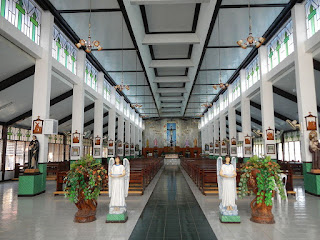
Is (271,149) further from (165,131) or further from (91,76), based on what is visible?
(165,131)

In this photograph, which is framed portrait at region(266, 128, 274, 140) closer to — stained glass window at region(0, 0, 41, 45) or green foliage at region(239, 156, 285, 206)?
green foliage at region(239, 156, 285, 206)

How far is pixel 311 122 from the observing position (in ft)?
29.9

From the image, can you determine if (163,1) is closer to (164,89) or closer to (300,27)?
(300,27)

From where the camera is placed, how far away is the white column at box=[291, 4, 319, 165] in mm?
9273

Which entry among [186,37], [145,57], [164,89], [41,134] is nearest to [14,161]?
[41,134]

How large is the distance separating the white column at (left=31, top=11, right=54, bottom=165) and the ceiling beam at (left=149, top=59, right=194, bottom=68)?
7616 millimetres

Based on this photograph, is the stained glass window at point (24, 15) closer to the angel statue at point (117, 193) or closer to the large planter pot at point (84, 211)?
the angel statue at point (117, 193)

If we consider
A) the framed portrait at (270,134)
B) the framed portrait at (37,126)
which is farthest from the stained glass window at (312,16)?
the framed portrait at (37,126)

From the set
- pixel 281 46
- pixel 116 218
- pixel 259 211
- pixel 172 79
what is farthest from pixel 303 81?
pixel 172 79

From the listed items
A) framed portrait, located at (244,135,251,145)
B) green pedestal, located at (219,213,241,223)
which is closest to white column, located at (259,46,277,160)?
framed portrait, located at (244,135,251,145)

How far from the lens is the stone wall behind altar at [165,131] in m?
39.9

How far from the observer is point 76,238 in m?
4.48

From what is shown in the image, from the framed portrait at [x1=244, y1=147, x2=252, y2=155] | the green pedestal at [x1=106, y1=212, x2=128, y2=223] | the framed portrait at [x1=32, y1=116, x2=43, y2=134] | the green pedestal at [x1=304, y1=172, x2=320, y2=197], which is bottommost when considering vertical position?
the green pedestal at [x1=106, y1=212, x2=128, y2=223]

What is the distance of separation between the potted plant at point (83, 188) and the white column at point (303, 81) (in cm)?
759
